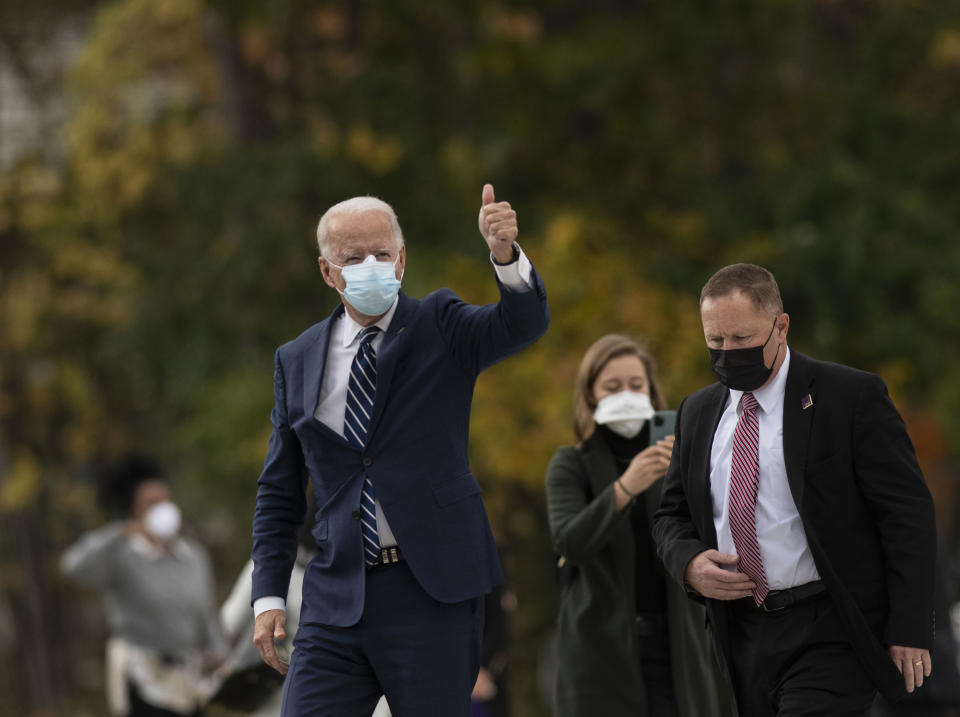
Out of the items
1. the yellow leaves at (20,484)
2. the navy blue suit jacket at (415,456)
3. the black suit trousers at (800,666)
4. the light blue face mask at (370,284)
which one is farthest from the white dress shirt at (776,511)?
the yellow leaves at (20,484)

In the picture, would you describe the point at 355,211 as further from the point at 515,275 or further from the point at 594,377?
the point at 594,377

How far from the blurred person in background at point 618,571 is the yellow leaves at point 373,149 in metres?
10.2

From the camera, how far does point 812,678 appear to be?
15.6 feet

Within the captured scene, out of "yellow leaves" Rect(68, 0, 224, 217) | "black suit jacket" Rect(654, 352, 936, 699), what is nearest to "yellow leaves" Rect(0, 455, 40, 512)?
"yellow leaves" Rect(68, 0, 224, 217)

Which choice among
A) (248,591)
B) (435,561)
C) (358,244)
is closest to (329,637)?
(435,561)

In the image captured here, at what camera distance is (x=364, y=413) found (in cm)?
495

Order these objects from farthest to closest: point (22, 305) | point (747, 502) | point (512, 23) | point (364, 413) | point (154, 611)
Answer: point (22, 305), point (512, 23), point (154, 611), point (364, 413), point (747, 502)

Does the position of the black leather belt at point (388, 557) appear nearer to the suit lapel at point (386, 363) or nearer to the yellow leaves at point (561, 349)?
the suit lapel at point (386, 363)

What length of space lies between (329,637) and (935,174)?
11.7 meters

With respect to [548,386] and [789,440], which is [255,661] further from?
[548,386]

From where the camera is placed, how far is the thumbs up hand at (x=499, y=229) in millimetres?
4590

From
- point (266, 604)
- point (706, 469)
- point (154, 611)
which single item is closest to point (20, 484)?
point (154, 611)

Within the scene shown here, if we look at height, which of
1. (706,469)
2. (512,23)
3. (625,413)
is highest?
(512,23)

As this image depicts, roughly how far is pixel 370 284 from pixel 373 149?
1191 centimetres
